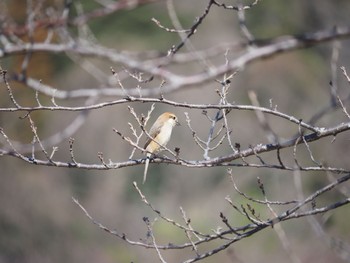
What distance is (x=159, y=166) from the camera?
14109mm

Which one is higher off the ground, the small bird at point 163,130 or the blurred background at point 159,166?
the blurred background at point 159,166

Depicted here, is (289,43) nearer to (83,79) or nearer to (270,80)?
(270,80)

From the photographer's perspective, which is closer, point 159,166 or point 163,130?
point 163,130

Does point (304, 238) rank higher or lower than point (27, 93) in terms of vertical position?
lower

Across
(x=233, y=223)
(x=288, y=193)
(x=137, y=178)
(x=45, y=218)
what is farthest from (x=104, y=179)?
(x=288, y=193)

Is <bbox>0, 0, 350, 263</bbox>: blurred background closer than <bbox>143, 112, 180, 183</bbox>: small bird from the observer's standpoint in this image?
No

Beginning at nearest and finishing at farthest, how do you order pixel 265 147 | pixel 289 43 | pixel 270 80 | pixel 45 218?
pixel 289 43
pixel 265 147
pixel 45 218
pixel 270 80

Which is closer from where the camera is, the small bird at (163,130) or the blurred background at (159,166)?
the small bird at (163,130)

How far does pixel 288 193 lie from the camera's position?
12.6m

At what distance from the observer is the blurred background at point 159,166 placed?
12062 mm

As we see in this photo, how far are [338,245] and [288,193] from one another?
943 cm

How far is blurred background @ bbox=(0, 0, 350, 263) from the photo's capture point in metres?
12.1

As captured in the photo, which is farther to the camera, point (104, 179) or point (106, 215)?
point (104, 179)

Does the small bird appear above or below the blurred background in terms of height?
below
